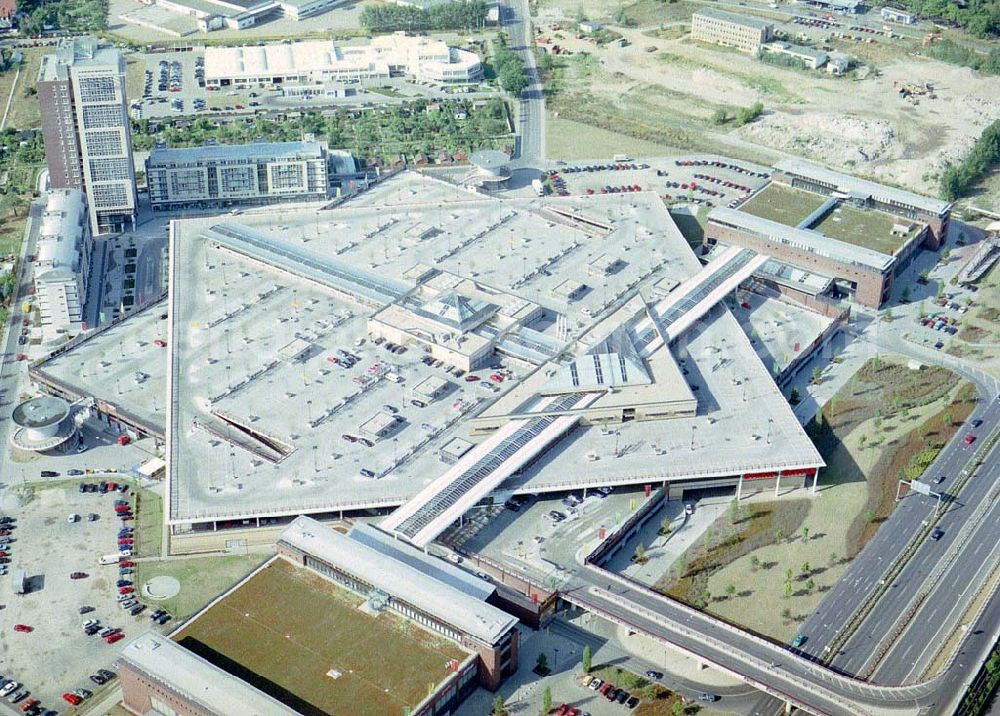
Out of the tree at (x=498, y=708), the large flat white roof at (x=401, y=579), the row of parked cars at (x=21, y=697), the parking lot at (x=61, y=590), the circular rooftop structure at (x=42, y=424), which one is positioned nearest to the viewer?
the tree at (x=498, y=708)

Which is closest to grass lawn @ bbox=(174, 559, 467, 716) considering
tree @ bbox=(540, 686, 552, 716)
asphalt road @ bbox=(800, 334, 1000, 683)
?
tree @ bbox=(540, 686, 552, 716)

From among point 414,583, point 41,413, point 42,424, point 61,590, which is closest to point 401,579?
point 414,583

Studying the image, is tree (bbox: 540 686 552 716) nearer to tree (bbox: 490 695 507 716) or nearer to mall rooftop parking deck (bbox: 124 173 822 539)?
tree (bbox: 490 695 507 716)

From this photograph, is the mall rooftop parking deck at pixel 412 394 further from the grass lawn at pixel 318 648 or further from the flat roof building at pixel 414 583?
the grass lawn at pixel 318 648

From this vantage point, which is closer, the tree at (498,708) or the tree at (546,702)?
the tree at (546,702)

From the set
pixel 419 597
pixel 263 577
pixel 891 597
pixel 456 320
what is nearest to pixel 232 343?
pixel 456 320

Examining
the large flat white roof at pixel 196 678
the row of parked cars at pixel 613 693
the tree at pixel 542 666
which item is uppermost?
the large flat white roof at pixel 196 678

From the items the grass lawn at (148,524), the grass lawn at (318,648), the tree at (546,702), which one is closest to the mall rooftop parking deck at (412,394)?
the grass lawn at (148,524)

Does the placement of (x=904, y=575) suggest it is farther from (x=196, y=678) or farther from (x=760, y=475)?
(x=196, y=678)
